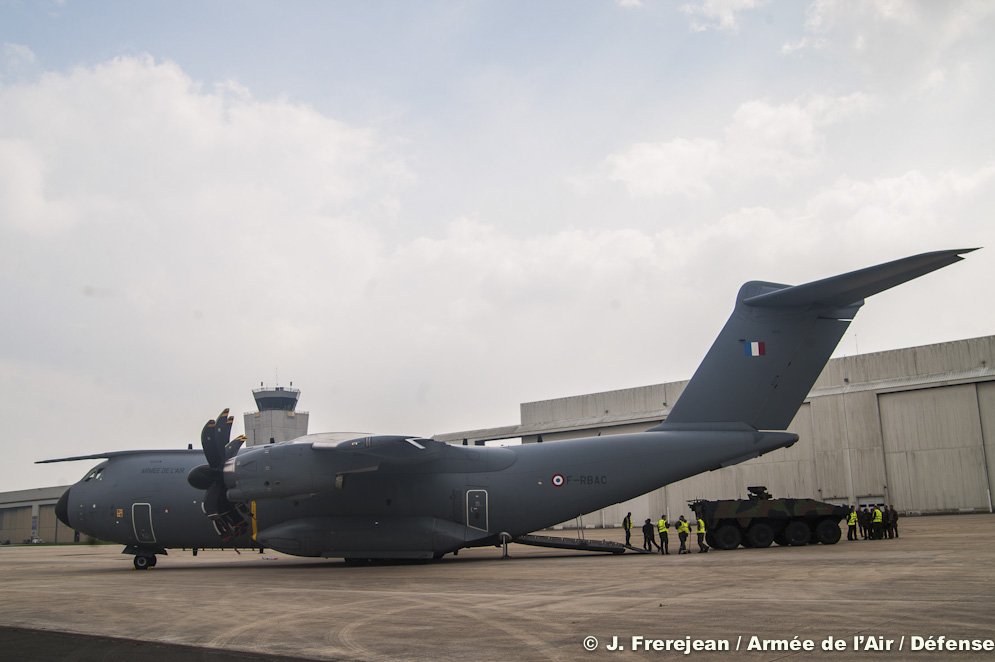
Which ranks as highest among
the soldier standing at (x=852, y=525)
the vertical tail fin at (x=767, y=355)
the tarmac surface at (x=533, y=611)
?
the vertical tail fin at (x=767, y=355)

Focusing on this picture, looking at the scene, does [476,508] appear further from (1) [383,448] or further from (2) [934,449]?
(2) [934,449]

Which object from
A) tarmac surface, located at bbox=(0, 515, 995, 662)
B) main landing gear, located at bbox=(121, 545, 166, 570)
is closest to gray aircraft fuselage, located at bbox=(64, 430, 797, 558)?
main landing gear, located at bbox=(121, 545, 166, 570)

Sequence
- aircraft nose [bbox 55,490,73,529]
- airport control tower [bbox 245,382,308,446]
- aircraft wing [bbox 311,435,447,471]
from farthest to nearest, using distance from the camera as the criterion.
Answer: airport control tower [bbox 245,382,308,446], aircraft nose [bbox 55,490,73,529], aircraft wing [bbox 311,435,447,471]

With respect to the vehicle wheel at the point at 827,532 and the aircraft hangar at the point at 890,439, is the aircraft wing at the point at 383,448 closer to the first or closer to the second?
the vehicle wheel at the point at 827,532

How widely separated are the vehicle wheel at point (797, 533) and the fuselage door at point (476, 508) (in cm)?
849

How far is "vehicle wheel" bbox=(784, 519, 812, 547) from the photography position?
22.1 meters

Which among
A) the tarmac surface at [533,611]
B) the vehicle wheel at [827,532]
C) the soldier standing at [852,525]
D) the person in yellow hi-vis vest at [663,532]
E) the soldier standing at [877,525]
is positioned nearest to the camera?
the tarmac surface at [533,611]

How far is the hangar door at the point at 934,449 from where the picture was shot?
120 feet

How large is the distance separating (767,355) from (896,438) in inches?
907

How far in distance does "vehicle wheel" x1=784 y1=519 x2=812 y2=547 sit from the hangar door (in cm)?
1894

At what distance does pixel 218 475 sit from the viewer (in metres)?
19.5

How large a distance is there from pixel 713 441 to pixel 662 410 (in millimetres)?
26316

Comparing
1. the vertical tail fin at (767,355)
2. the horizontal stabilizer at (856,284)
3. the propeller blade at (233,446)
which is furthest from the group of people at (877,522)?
the propeller blade at (233,446)

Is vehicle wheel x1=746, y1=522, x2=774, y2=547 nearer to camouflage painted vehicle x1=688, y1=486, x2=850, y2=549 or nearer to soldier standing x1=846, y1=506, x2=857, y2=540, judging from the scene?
camouflage painted vehicle x1=688, y1=486, x2=850, y2=549
